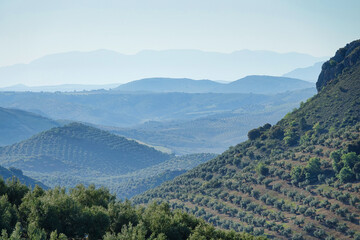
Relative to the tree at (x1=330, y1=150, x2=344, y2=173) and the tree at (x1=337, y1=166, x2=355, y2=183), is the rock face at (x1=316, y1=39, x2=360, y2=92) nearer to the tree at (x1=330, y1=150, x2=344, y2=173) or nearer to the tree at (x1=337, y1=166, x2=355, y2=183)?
the tree at (x1=330, y1=150, x2=344, y2=173)

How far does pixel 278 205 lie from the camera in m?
70.6

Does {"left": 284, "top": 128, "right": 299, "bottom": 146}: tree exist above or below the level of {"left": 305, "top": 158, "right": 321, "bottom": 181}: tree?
above

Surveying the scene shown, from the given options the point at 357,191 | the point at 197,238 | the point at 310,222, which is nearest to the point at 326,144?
the point at 357,191

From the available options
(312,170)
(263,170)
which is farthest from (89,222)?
(263,170)

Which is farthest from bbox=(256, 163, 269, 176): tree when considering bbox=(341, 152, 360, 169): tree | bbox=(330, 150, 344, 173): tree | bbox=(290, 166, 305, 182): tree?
bbox=(341, 152, 360, 169): tree

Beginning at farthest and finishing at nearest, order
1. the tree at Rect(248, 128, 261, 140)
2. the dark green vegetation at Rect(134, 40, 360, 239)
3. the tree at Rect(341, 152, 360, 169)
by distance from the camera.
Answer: the tree at Rect(248, 128, 261, 140) < the tree at Rect(341, 152, 360, 169) < the dark green vegetation at Rect(134, 40, 360, 239)

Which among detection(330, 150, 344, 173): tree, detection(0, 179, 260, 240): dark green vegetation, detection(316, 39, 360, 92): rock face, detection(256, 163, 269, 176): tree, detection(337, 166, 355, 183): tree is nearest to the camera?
detection(0, 179, 260, 240): dark green vegetation

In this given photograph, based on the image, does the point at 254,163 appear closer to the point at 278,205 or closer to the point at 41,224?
the point at 278,205

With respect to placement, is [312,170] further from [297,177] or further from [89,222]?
[89,222]

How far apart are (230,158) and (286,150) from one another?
12458 mm

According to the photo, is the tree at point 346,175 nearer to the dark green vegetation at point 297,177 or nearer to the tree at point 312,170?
the dark green vegetation at point 297,177

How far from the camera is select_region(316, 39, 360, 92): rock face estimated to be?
4038 inches

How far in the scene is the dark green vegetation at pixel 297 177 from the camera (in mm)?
64312

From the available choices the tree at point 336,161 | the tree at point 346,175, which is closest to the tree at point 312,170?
the tree at point 336,161
